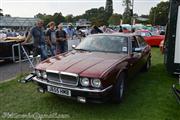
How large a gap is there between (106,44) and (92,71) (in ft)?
5.71

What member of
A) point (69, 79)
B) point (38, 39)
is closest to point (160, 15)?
point (38, 39)

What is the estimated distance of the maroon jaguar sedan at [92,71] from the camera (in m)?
4.74

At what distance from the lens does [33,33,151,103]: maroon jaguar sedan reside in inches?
187

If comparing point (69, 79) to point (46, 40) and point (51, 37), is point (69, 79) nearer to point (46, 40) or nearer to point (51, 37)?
point (46, 40)

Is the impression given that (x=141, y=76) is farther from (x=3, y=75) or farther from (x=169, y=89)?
(x=3, y=75)

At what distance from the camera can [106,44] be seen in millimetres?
6395

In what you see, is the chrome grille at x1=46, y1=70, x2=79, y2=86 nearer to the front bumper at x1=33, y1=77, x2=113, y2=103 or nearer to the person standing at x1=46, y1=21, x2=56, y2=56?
the front bumper at x1=33, y1=77, x2=113, y2=103

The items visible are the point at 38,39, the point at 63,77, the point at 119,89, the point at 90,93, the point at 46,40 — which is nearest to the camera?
the point at 90,93

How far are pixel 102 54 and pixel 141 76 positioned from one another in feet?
9.14

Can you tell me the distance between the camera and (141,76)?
8.28 metres

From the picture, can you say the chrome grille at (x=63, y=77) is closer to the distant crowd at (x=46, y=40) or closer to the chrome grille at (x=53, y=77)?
the chrome grille at (x=53, y=77)

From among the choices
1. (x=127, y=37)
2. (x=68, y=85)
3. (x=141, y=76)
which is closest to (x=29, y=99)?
(x=68, y=85)

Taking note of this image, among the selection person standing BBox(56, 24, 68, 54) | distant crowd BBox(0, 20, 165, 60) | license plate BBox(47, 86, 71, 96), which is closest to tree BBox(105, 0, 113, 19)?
person standing BBox(56, 24, 68, 54)

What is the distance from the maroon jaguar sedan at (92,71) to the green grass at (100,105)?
0.31 metres
